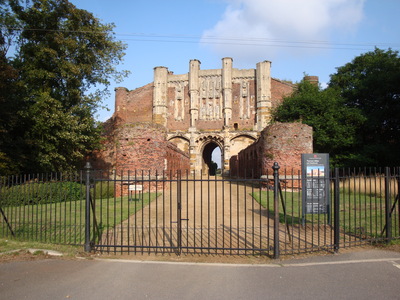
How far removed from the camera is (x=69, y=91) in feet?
61.7

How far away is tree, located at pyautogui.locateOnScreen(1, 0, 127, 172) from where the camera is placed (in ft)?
52.4

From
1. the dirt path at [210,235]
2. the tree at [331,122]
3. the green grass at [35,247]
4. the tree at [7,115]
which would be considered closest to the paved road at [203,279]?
the green grass at [35,247]

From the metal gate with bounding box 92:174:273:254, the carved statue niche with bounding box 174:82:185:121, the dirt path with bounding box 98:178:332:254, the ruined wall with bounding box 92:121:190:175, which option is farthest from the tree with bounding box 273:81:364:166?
the carved statue niche with bounding box 174:82:185:121

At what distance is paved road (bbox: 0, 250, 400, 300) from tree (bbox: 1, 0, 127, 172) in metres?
12.1

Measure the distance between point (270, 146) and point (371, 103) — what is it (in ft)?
40.5

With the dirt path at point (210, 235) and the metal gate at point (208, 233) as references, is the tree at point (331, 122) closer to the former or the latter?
the metal gate at point (208, 233)

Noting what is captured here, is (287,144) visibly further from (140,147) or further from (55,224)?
(55,224)

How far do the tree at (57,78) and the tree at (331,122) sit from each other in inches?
581

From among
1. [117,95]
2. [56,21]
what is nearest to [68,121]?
[56,21]

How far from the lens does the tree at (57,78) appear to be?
16.0 meters

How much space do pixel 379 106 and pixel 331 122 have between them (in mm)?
4377

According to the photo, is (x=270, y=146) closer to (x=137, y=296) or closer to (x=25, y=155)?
(x=25, y=155)

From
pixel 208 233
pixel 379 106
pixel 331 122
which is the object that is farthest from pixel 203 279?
pixel 379 106

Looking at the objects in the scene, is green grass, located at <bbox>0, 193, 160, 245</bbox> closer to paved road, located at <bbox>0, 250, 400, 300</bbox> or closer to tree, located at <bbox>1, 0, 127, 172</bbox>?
paved road, located at <bbox>0, 250, 400, 300</bbox>
